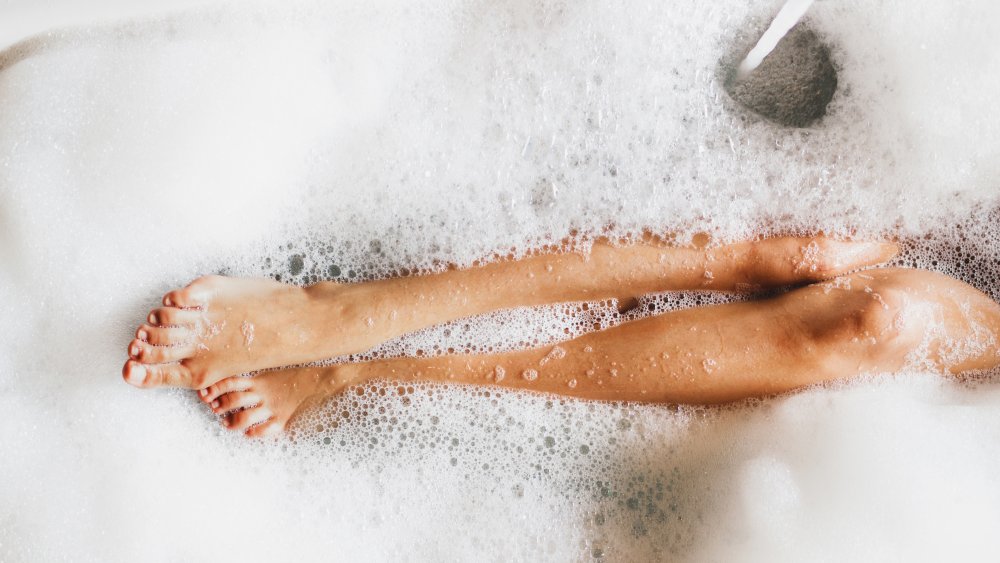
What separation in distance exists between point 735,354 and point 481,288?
333 millimetres

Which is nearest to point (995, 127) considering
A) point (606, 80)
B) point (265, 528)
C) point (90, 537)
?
point (606, 80)

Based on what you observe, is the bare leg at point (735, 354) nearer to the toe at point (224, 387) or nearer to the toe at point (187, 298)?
the toe at point (224, 387)

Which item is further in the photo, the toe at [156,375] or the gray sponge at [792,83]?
the gray sponge at [792,83]

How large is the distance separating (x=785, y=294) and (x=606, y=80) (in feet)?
1.23

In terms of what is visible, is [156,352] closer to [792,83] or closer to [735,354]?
[735,354]

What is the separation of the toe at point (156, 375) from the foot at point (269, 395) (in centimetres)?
5

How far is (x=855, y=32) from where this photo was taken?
1.00 meters

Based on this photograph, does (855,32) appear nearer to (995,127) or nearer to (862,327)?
(995,127)

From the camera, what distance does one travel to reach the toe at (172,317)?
0.85 metres

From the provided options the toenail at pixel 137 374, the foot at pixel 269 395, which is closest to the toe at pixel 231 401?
the foot at pixel 269 395

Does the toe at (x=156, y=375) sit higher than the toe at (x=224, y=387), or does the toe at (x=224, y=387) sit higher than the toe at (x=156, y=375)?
the toe at (x=156, y=375)

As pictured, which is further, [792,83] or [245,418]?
[792,83]

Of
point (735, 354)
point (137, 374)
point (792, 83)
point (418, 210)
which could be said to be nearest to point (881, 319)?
point (735, 354)

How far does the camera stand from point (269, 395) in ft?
3.07
